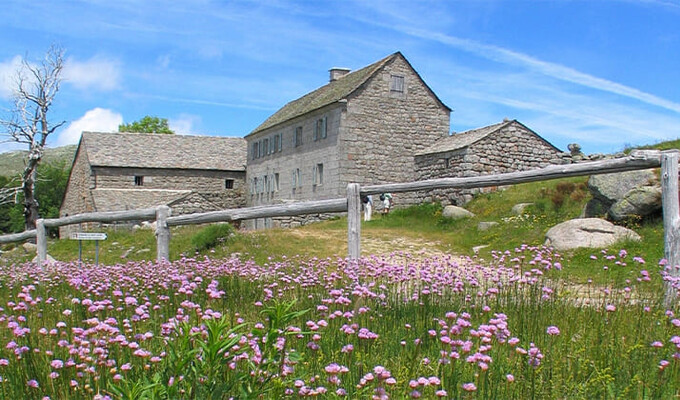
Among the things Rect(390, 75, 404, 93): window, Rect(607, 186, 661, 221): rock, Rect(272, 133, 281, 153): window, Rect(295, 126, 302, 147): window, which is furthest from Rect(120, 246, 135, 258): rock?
Rect(272, 133, 281, 153): window

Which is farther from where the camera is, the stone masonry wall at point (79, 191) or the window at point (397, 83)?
the stone masonry wall at point (79, 191)

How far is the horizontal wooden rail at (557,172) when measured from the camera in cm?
806

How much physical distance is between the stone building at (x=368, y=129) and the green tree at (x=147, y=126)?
36.1 meters

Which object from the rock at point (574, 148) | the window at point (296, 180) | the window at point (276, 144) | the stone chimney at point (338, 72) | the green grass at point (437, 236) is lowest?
the green grass at point (437, 236)

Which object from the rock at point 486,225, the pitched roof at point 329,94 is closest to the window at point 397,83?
the pitched roof at point 329,94

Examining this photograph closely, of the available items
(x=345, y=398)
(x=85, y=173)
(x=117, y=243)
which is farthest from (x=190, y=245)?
(x=85, y=173)

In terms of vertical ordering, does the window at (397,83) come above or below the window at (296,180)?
above

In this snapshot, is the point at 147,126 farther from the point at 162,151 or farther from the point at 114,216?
the point at 114,216

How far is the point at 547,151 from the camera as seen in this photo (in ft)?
101

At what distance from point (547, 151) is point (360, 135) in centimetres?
913

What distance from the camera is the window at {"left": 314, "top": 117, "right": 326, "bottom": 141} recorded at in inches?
1400

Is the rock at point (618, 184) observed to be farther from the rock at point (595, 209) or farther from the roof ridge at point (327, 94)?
the roof ridge at point (327, 94)

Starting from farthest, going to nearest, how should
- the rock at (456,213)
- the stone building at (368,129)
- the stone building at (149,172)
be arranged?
the stone building at (149,172) < the stone building at (368,129) < the rock at (456,213)

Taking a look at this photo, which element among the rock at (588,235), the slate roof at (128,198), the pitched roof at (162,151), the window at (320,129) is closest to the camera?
the rock at (588,235)
